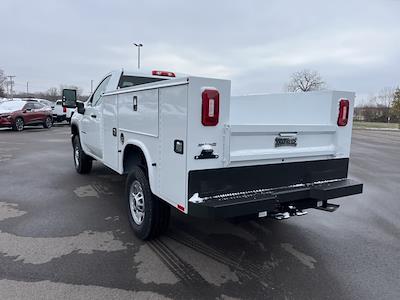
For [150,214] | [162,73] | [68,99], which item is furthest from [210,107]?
[68,99]

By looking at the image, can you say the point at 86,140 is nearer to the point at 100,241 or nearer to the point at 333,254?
the point at 100,241

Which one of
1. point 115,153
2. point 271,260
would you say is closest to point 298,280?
point 271,260

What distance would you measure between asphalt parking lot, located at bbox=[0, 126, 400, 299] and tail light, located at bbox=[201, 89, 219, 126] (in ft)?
4.95

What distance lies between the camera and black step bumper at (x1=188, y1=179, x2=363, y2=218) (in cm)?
287

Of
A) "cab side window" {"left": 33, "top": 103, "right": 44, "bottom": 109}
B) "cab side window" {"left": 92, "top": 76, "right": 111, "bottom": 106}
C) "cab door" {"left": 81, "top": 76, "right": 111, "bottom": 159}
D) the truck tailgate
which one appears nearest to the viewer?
the truck tailgate

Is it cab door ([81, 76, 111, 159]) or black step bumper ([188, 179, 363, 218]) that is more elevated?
cab door ([81, 76, 111, 159])

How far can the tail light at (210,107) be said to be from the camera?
288 cm

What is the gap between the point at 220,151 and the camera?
305 centimetres

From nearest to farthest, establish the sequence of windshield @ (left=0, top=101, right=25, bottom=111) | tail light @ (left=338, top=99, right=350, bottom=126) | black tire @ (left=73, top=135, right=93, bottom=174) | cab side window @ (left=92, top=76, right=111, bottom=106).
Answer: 1. tail light @ (left=338, top=99, right=350, bottom=126)
2. cab side window @ (left=92, top=76, right=111, bottom=106)
3. black tire @ (left=73, top=135, right=93, bottom=174)
4. windshield @ (left=0, top=101, right=25, bottom=111)

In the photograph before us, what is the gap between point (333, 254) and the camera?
373 centimetres

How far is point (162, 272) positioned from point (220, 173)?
115cm

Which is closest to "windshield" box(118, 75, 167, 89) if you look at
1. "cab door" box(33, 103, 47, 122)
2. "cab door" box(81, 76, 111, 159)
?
"cab door" box(81, 76, 111, 159)

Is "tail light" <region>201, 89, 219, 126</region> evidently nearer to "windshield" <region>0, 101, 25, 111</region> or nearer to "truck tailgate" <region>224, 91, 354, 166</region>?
"truck tailgate" <region>224, 91, 354, 166</region>

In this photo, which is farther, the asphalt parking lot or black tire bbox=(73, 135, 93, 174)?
black tire bbox=(73, 135, 93, 174)
